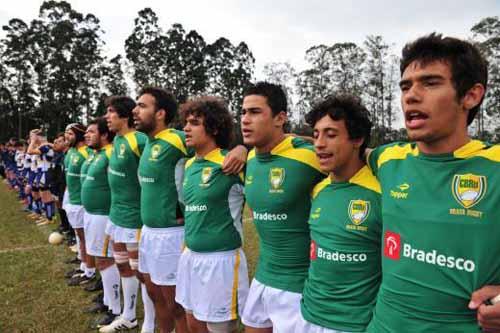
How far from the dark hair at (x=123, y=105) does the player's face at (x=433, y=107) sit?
3.80 m

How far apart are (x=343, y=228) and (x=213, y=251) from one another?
1.45 m

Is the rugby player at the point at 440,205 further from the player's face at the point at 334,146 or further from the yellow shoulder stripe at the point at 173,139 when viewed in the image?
the yellow shoulder stripe at the point at 173,139

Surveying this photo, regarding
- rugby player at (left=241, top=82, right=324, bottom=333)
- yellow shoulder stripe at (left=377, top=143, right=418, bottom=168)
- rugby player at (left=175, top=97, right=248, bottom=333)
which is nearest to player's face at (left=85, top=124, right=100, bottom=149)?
rugby player at (left=175, top=97, right=248, bottom=333)

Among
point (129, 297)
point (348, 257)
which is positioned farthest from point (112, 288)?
point (348, 257)

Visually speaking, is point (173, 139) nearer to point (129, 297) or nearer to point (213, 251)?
point (213, 251)

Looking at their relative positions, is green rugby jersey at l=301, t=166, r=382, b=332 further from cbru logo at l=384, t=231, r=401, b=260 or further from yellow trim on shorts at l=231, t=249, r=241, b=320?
yellow trim on shorts at l=231, t=249, r=241, b=320

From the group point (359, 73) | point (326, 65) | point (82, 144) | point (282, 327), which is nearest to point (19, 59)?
point (326, 65)

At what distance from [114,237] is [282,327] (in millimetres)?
2810

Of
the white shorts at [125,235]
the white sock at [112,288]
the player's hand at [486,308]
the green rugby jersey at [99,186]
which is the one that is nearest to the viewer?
the player's hand at [486,308]

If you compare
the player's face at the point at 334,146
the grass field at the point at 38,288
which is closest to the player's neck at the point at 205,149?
the player's face at the point at 334,146

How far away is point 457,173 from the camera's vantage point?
1.87m

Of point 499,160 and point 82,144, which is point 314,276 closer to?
point 499,160

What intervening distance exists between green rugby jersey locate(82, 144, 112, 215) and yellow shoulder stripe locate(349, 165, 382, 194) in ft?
12.4

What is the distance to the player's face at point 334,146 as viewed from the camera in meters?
2.52
